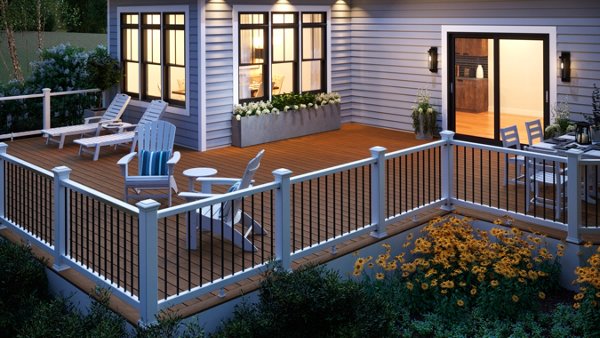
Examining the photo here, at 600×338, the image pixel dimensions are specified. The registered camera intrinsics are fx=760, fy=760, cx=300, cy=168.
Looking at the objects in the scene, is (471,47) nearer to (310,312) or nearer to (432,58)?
(432,58)

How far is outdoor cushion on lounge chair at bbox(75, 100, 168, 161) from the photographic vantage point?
11234 mm

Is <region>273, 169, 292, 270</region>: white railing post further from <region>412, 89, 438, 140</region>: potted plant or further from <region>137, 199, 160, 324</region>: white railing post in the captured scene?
<region>412, 89, 438, 140</region>: potted plant

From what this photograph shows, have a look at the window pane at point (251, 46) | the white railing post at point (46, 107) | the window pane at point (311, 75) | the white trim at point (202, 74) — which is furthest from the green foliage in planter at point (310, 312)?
the white railing post at point (46, 107)

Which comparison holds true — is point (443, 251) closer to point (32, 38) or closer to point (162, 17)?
point (162, 17)

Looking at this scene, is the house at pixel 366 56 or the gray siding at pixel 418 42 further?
the house at pixel 366 56

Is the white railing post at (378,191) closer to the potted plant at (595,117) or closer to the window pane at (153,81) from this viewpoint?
the potted plant at (595,117)

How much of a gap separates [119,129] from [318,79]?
3.76 m

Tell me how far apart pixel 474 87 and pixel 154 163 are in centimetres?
596

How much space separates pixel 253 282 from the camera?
6.02 metres

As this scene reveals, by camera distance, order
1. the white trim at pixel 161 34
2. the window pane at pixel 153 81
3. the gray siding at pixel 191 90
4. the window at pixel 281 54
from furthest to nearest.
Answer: the window pane at pixel 153 81 → the window at pixel 281 54 → the white trim at pixel 161 34 → the gray siding at pixel 191 90

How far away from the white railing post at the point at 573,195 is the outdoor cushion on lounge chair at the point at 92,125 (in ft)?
25.8

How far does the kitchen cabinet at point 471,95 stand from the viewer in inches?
483

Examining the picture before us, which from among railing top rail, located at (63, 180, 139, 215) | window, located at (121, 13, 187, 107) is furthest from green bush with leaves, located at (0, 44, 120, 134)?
railing top rail, located at (63, 180, 139, 215)

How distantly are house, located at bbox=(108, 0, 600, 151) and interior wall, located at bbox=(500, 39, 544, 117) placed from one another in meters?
0.02
